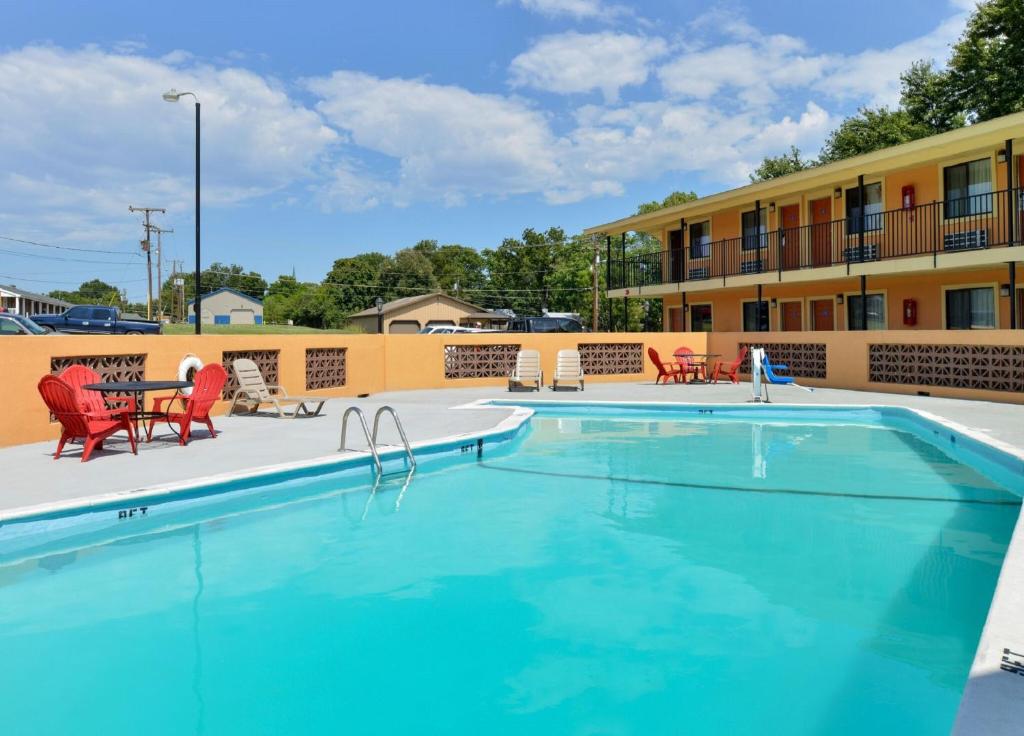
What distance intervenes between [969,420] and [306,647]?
1098 cm

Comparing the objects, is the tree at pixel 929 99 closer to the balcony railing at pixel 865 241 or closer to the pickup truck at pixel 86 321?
the balcony railing at pixel 865 241

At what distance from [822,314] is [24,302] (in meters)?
72.3

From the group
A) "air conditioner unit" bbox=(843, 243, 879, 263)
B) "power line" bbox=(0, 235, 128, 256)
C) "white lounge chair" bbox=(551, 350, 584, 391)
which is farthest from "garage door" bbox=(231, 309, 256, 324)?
"air conditioner unit" bbox=(843, 243, 879, 263)

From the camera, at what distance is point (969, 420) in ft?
Answer: 37.5

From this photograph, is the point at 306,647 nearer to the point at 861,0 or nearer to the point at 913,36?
the point at 861,0

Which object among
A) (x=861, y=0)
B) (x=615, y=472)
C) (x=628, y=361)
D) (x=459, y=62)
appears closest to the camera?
(x=615, y=472)

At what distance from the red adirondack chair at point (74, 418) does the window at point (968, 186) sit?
18036mm

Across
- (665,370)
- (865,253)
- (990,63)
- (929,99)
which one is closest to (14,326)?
(665,370)

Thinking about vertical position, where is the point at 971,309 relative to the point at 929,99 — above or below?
below

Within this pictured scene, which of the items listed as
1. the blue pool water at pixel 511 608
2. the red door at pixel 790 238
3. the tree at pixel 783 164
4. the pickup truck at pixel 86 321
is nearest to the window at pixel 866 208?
the red door at pixel 790 238

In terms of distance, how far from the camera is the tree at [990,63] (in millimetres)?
29219

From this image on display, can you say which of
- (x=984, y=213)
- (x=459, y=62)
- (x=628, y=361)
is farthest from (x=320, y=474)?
(x=459, y=62)

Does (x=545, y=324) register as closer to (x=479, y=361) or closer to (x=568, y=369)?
(x=479, y=361)

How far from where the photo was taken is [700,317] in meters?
28.1
